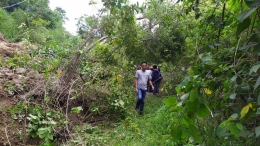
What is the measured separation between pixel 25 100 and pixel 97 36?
229 cm

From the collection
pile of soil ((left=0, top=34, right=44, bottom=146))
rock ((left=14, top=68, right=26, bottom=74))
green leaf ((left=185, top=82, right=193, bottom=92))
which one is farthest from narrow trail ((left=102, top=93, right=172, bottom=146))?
green leaf ((left=185, top=82, right=193, bottom=92))

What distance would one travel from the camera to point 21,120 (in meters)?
4.05

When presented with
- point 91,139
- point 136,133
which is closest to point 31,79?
point 91,139

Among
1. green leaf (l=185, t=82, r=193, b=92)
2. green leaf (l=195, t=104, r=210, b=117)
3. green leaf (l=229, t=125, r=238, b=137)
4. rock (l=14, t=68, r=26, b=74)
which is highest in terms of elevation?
rock (l=14, t=68, r=26, b=74)

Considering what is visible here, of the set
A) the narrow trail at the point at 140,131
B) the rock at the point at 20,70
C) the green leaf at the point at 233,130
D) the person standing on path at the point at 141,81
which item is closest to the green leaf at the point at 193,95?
the green leaf at the point at 233,130

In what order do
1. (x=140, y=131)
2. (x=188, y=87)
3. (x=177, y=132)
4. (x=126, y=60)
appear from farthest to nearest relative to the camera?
1. (x=126, y=60)
2. (x=140, y=131)
3. (x=188, y=87)
4. (x=177, y=132)

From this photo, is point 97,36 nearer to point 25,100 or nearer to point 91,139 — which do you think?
point 25,100

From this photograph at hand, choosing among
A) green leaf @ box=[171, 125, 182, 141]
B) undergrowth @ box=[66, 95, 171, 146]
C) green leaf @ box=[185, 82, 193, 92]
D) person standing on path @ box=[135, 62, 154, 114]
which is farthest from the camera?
person standing on path @ box=[135, 62, 154, 114]

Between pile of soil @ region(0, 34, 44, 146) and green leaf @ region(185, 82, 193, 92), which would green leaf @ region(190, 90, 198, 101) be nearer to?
green leaf @ region(185, 82, 193, 92)

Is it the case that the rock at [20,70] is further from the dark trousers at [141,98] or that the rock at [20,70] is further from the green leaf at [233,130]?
the green leaf at [233,130]

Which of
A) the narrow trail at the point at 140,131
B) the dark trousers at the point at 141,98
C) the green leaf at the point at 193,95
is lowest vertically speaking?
the narrow trail at the point at 140,131

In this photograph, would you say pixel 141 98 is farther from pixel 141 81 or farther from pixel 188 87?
pixel 188 87

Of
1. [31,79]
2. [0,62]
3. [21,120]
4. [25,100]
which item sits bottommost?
[21,120]

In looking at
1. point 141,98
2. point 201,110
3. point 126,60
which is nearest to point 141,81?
point 141,98
